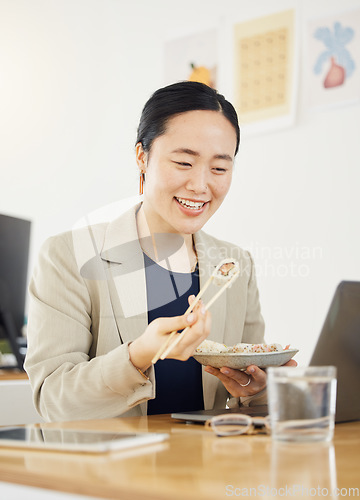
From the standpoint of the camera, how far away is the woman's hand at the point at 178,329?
0.92 meters

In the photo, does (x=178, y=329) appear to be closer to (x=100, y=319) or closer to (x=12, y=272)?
(x=100, y=319)

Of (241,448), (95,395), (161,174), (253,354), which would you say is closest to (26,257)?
(161,174)

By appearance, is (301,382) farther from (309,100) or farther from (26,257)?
(309,100)

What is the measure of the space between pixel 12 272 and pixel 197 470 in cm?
167

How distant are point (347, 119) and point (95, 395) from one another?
1851mm

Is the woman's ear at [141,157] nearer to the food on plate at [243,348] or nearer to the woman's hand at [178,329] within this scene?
the food on plate at [243,348]

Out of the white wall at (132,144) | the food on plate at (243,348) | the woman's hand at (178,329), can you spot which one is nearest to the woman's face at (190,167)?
the food on plate at (243,348)

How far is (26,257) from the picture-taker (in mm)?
2180

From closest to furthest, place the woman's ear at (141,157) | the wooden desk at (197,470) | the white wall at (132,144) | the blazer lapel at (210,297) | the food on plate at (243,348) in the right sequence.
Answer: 1. the wooden desk at (197,470)
2. the food on plate at (243,348)
3. the blazer lapel at (210,297)
4. the woman's ear at (141,157)
5. the white wall at (132,144)

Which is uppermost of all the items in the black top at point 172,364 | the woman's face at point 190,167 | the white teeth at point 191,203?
the woman's face at point 190,167

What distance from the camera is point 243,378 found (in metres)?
1.17

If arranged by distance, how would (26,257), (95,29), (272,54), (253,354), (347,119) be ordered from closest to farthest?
(253,354)
(26,257)
(347,119)
(272,54)
(95,29)

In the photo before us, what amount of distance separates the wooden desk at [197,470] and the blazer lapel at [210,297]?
69cm

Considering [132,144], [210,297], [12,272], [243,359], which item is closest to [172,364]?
[210,297]
